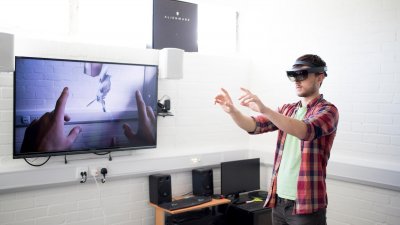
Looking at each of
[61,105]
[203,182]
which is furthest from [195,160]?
[61,105]

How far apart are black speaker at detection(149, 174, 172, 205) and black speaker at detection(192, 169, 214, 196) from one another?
38 cm

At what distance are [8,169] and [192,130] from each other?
5.95 ft

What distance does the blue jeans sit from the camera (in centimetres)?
216

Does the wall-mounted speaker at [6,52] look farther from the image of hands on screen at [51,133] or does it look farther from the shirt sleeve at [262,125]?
the shirt sleeve at [262,125]

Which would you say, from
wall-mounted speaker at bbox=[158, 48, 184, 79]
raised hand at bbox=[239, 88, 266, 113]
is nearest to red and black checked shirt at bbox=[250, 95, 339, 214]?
raised hand at bbox=[239, 88, 266, 113]

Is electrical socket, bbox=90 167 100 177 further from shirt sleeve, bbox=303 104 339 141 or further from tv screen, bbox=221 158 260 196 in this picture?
shirt sleeve, bbox=303 104 339 141

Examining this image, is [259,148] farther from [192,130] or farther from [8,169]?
[8,169]

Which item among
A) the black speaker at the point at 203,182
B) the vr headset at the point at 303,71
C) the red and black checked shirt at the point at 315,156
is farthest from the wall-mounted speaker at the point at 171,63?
the red and black checked shirt at the point at 315,156

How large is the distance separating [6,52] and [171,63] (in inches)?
55.3

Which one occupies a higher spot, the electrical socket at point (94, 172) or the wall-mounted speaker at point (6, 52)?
the wall-mounted speaker at point (6, 52)

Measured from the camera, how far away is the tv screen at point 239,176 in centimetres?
387

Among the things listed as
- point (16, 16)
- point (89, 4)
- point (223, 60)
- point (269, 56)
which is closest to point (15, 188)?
point (16, 16)

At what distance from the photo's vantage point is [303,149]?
2.21 m

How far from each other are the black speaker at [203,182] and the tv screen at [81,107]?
622mm
